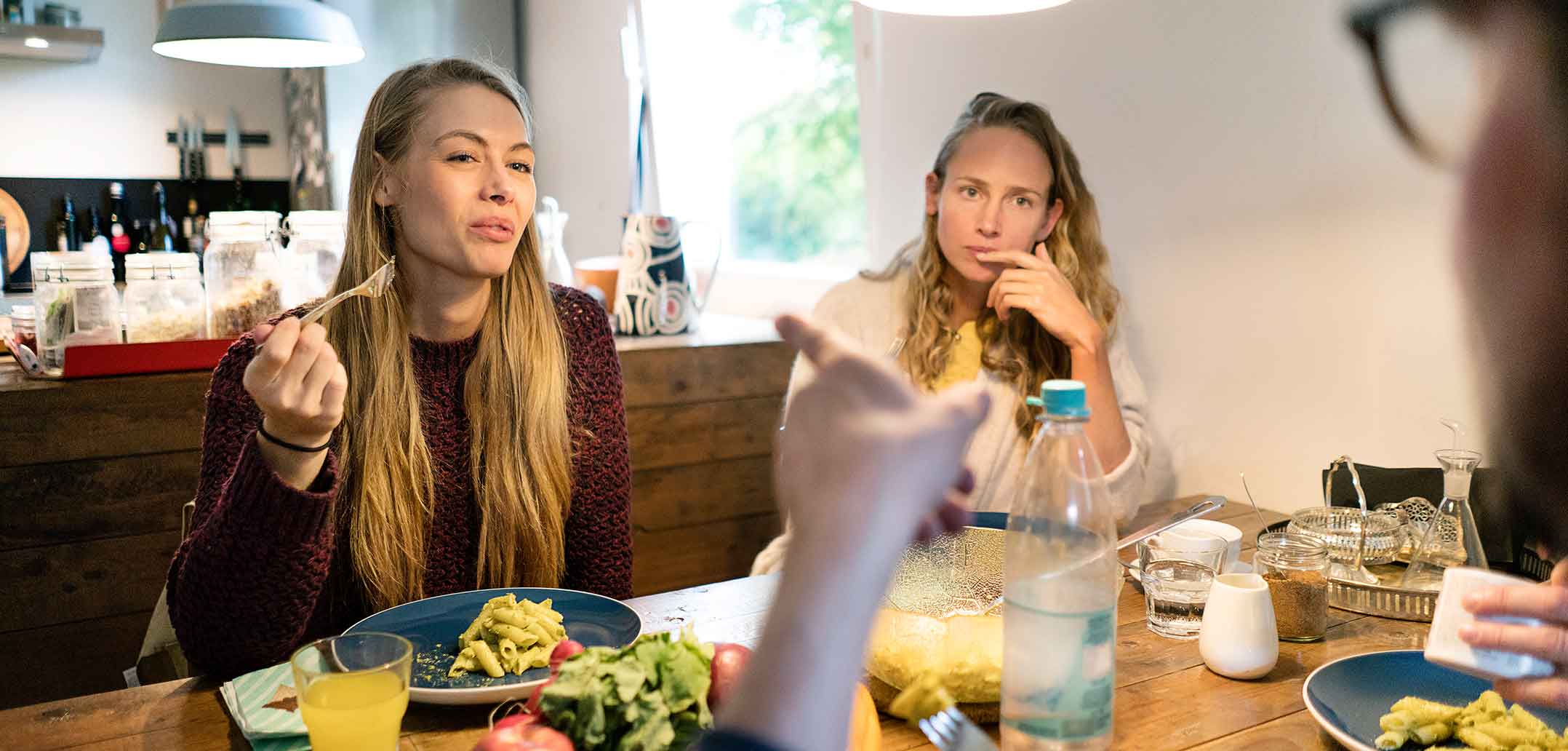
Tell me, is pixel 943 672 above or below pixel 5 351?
below

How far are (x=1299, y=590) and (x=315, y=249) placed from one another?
1.88 m

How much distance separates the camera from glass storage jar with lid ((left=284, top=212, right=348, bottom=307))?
2.21 metres

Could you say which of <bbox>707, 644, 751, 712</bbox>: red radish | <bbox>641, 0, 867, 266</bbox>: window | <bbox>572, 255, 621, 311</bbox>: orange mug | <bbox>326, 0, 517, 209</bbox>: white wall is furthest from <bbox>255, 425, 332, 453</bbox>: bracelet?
<bbox>326, 0, 517, 209</bbox>: white wall

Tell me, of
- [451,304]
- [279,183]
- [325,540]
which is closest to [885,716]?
[325,540]

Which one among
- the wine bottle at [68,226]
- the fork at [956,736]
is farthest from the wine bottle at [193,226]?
the fork at [956,736]

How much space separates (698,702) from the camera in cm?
81

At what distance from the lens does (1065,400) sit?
859mm

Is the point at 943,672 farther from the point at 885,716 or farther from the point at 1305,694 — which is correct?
the point at 1305,694

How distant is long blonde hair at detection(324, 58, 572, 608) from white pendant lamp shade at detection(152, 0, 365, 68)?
1476mm

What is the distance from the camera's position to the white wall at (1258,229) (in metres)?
1.66

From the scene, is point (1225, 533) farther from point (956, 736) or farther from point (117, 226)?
point (117, 226)

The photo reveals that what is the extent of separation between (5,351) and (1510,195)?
257cm

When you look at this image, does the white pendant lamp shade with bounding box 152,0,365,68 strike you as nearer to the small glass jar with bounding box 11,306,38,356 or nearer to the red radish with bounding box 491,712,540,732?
the small glass jar with bounding box 11,306,38,356

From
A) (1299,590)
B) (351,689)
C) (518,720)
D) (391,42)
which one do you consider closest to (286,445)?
(351,689)
